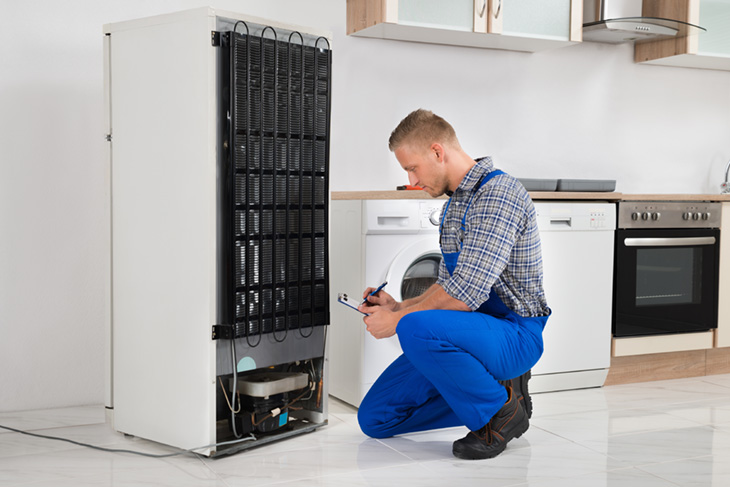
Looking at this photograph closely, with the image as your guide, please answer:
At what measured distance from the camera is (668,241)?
353 cm

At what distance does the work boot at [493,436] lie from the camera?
8.10 feet

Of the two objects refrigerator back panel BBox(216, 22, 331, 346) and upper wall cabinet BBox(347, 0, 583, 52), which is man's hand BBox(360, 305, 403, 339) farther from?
upper wall cabinet BBox(347, 0, 583, 52)

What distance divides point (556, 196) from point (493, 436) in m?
1.21

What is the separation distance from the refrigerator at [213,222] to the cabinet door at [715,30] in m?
2.41

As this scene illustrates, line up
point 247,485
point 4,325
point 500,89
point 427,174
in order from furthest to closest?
1. point 500,89
2. point 4,325
3. point 427,174
4. point 247,485

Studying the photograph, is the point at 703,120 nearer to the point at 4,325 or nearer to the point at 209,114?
the point at 209,114

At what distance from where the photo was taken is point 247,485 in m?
2.22

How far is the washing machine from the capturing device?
294 cm

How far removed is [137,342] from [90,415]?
0.65m

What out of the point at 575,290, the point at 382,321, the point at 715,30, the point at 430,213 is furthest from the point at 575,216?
the point at 715,30

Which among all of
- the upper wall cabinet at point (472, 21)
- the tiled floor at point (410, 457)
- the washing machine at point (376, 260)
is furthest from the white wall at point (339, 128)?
the washing machine at point (376, 260)

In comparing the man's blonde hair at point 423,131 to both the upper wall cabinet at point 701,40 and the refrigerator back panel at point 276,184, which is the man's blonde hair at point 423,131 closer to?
the refrigerator back panel at point 276,184

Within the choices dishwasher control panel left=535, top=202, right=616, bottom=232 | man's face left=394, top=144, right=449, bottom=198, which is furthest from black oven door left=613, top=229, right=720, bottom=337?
man's face left=394, top=144, right=449, bottom=198

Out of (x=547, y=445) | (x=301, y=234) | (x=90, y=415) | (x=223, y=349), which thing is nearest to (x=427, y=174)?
(x=301, y=234)
